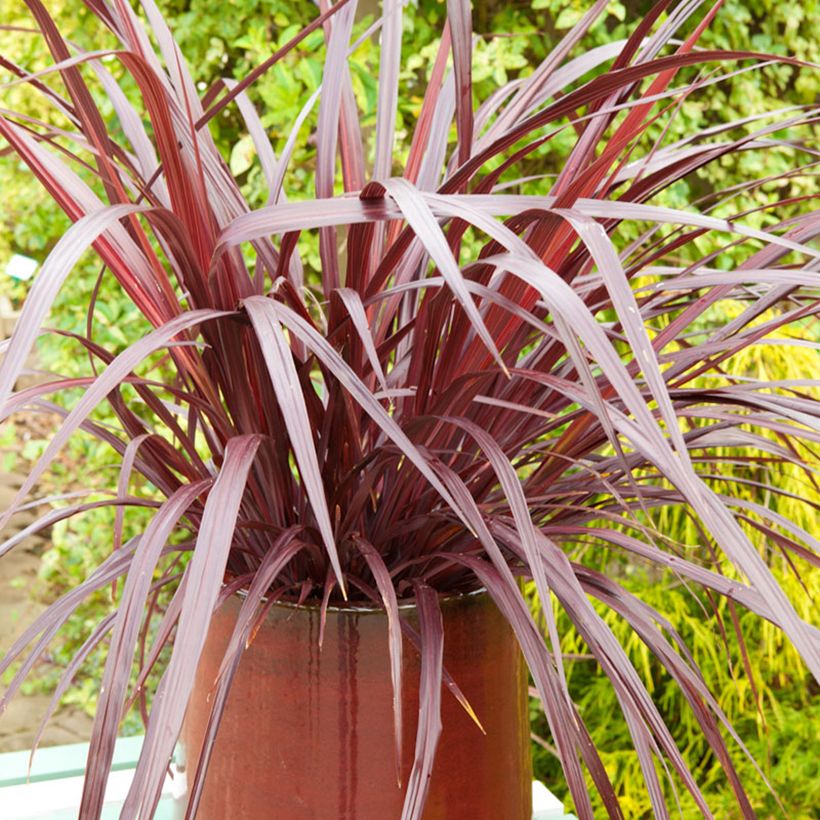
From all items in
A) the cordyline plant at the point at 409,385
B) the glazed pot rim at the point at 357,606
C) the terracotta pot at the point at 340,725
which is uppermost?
the cordyline plant at the point at 409,385

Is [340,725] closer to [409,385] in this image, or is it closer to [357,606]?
[357,606]

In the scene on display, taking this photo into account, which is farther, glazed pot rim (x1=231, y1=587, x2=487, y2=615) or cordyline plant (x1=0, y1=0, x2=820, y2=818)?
glazed pot rim (x1=231, y1=587, x2=487, y2=615)

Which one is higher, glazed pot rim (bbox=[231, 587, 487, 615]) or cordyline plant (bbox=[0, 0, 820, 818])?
cordyline plant (bbox=[0, 0, 820, 818])

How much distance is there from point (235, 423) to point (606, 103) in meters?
0.27

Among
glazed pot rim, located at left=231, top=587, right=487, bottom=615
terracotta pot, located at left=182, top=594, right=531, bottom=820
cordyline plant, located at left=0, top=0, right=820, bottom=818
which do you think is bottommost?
terracotta pot, located at left=182, top=594, right=531, bottom=820

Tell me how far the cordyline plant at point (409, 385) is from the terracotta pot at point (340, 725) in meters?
0.03

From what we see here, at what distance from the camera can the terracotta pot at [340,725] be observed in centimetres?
54

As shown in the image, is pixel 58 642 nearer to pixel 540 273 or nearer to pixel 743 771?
pixel 743 771

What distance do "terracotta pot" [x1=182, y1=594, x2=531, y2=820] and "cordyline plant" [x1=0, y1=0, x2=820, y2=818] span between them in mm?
25

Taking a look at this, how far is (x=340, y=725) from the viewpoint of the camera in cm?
54

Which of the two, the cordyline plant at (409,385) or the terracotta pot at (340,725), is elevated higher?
the cordyline plant at (409,385)

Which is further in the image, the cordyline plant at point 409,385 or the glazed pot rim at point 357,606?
the glazed pot rim at point 357,606

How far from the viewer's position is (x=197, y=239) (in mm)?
564

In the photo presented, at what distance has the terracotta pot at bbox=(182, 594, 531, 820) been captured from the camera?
0.54 metres
